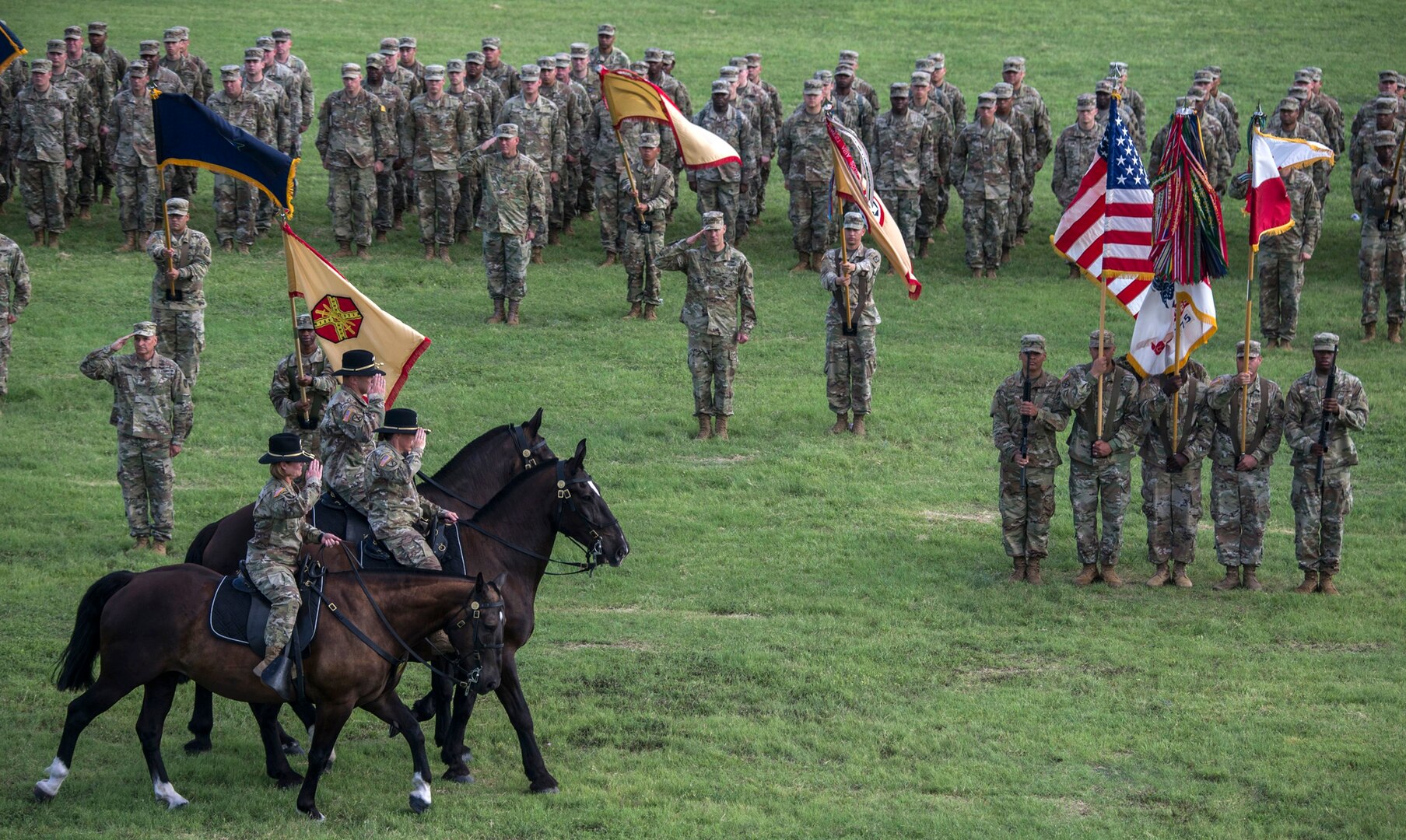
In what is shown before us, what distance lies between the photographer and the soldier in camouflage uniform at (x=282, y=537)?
11.6 metres

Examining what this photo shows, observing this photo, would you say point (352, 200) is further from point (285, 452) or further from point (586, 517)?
point (285, 452)

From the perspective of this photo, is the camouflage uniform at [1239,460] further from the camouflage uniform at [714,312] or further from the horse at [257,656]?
the horse at [257,656]

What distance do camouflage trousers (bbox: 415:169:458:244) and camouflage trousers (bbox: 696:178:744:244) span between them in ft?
13.5

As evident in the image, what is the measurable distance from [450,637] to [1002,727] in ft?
15.4

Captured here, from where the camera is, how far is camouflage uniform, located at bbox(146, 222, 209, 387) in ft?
65.4

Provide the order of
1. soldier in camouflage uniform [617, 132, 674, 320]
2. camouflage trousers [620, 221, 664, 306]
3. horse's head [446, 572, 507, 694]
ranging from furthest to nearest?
camouflage trousers [620, 221, 664, 306] → soldier in camouflage uniform [617, 132, 674, 320] → horse's head [446, 572, 507, 694]

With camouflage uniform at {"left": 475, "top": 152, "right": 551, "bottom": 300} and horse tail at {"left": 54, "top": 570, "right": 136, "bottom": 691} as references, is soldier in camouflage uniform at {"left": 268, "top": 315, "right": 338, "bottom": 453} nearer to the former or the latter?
horse tail at {"left": 54, "top": 570, "right": 136, "bottom": 691}

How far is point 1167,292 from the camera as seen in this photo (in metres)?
16.8

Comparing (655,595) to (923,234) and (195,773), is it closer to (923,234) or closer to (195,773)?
(195,773)

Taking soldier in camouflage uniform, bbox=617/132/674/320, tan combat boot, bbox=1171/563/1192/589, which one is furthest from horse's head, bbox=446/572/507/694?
soldier in camouflage uniform, bbox=617/132/674/320

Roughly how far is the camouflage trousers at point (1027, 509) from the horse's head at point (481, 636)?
23.0 feet

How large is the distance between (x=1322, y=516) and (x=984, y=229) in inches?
462

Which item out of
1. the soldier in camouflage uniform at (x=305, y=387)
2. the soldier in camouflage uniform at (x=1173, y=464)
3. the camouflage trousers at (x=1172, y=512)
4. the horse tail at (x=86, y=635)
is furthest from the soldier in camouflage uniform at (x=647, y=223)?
the horse tail at (x=86, y=635)

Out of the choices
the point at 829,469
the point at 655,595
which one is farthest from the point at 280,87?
the point at 655,595
